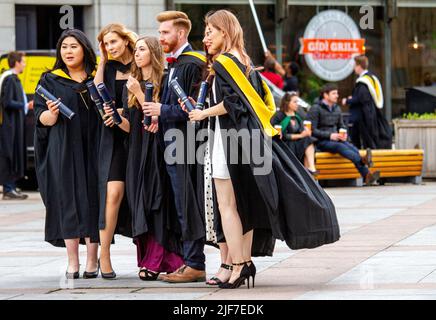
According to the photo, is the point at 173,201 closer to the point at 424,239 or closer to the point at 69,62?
the point at 69,62

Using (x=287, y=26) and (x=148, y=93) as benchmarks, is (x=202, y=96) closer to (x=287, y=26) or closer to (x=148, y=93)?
(x=148, y=93)

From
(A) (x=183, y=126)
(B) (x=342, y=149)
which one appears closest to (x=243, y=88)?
(A) (x=183, y=126)

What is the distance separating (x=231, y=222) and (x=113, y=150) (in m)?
1.25

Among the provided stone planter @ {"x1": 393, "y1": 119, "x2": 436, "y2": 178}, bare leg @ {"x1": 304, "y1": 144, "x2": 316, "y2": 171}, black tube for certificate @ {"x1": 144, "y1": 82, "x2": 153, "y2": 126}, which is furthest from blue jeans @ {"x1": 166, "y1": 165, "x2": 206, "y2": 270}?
stone planter @ {"x1": 393, "y1": 119, "x2": 436, "y2": 178}

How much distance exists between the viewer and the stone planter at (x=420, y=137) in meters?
20.7

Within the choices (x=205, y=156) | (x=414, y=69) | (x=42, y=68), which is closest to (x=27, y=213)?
(x=42, y=68)

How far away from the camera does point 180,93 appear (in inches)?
352

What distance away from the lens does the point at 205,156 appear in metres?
8.93

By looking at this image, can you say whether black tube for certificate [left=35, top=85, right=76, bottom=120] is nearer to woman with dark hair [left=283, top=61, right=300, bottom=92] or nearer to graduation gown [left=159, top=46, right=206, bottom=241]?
graduation gown [left=159, top=46, right=206, bottom=241]

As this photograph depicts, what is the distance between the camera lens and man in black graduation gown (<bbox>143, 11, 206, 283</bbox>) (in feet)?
29.8

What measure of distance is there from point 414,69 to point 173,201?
18743 mm

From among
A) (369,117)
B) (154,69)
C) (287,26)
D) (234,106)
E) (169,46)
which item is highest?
(287,26)

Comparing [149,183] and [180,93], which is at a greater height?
[180,93]

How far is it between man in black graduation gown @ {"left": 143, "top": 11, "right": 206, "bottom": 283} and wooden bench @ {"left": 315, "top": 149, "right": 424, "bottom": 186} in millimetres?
10010
